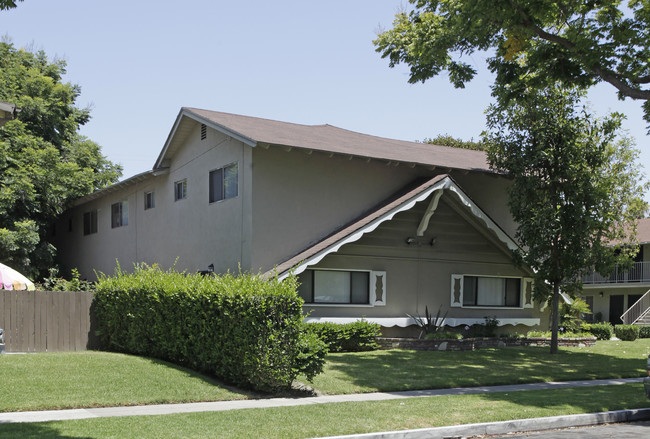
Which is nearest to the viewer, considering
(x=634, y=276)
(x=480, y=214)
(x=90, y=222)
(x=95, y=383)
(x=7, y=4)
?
(x=7, y=4)

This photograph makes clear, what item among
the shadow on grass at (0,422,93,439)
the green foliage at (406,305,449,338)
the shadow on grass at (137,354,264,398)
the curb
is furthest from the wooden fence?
the curb

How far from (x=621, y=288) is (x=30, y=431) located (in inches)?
1595

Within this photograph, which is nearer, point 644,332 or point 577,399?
point 577,399

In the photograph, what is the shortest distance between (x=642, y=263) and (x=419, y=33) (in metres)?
28.4

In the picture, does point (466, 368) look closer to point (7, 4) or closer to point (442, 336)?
point (442, 336)

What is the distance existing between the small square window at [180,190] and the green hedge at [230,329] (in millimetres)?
8634

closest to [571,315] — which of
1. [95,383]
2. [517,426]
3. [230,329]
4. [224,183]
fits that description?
[224,183]

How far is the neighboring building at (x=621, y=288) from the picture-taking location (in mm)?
39625

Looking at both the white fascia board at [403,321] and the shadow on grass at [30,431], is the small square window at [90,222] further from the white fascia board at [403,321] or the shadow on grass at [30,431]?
the shadow on grass at [30,431]

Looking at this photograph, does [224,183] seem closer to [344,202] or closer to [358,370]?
[344,202]

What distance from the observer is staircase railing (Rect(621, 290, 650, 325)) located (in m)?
36.9

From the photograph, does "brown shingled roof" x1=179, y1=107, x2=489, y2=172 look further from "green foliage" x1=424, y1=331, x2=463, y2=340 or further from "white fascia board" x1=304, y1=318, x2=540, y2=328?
"green foliage" x1=424, y1=331, x2=463, y2=340

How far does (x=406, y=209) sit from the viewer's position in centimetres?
2003

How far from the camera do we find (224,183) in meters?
21.0
